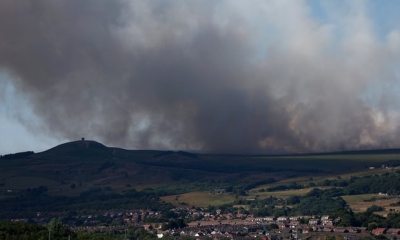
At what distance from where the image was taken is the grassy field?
128 m

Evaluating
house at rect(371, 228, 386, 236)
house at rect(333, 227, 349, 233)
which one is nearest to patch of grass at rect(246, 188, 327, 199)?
house at rect(333, 227, 349, 233)

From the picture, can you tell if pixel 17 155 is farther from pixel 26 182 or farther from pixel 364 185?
pixel 364 185

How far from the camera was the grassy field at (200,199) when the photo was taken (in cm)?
12756

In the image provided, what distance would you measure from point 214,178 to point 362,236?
259ft

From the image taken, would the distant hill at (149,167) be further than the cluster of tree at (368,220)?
Yes

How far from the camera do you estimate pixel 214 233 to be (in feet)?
298

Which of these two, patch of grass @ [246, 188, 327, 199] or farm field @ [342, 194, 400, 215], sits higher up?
patch of grass @ [246, 188, 327, 199]

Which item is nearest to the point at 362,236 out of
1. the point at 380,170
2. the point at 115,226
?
the point at 115,226

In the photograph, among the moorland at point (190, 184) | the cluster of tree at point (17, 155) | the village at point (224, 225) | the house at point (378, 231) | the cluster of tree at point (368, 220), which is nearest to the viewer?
the house at point (378, 231)

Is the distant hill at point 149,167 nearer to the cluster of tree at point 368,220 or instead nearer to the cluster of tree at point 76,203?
the cluster of tree at point 76,203

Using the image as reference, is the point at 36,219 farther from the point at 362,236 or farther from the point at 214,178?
the point at 214,178

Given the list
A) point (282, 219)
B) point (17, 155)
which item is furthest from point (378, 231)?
point (17, 155)

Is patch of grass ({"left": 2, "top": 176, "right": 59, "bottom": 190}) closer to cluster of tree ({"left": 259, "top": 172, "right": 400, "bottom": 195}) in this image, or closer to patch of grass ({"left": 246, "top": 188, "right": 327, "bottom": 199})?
patch of grass ({"left": 246, "top": 188, "right": 327, "bottom": 199})

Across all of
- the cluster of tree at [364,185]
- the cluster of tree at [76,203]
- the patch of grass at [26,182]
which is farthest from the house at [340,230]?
the patch of grass at [26,182]
